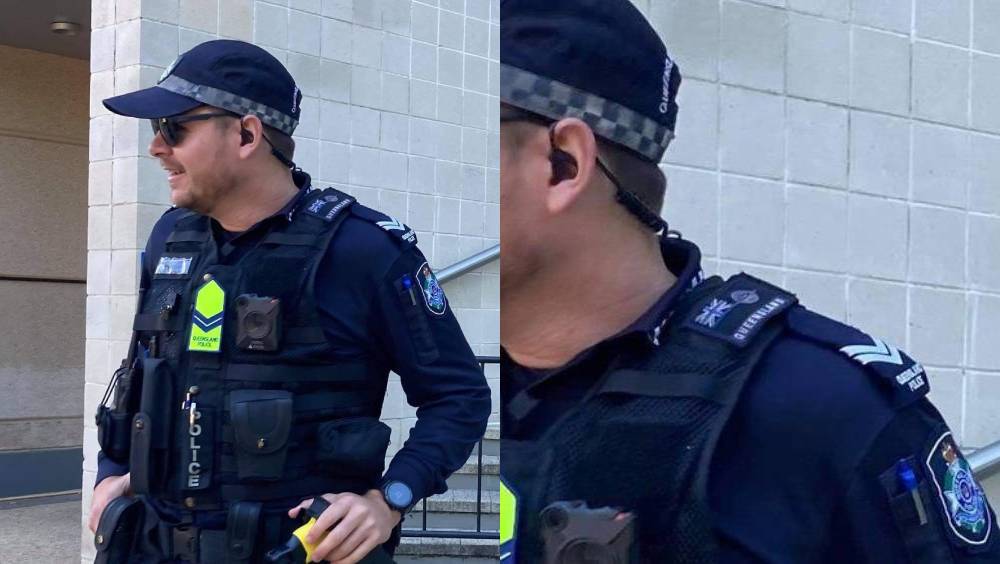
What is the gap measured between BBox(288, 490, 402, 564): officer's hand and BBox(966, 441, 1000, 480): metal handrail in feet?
3.95

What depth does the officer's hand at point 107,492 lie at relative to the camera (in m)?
2.37

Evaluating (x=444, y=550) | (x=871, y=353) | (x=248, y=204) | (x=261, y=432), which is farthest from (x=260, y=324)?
(x=444, y=550)

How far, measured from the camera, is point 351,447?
2.24 metres

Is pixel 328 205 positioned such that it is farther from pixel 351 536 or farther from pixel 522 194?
pixel 522 194

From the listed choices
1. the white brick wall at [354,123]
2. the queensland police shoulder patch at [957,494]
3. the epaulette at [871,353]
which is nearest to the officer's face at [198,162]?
the epaulette at [871,353]

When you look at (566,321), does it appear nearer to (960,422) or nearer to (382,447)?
(960,422)

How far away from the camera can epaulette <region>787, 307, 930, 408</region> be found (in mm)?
872

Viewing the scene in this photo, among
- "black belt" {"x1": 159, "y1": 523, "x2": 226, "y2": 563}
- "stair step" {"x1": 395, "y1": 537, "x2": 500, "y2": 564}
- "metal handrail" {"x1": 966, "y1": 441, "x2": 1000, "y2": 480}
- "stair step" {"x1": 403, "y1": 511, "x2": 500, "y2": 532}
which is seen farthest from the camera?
"stair step" {"x1": 403, "y1": 511, "x2": 500, "y2": 532}

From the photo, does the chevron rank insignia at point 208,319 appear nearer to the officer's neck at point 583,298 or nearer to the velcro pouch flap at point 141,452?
the velcro pouch flap at point 141,452

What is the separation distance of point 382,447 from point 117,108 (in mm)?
907

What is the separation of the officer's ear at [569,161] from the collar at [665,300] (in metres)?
0.10

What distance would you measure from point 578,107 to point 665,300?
0.55 ft

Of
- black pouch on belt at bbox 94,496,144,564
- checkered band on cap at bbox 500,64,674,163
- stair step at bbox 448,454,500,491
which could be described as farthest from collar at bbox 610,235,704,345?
stair step at bbox 448,454,500,491

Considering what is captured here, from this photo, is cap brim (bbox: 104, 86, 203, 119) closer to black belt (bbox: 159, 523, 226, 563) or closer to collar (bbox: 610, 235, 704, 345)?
black belt (bbox: 159, 523, 226, 563)
